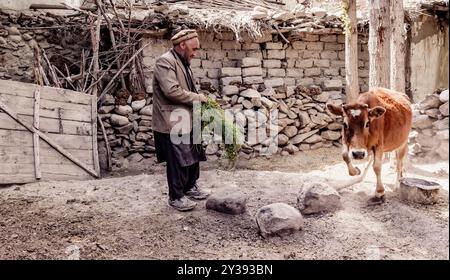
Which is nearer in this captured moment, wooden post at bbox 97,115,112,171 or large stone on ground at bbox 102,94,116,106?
wooden post at bbox 97,115,112,171

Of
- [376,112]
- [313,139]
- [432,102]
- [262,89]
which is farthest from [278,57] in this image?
[376,112]

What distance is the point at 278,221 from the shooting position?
11.7ft

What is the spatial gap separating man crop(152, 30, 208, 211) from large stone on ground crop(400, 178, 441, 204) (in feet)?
7.25

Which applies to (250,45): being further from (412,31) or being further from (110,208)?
(110,208)

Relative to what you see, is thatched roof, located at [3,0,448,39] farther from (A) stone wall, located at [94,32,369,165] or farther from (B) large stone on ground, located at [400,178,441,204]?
(B) large stone on ground, located at [400,178,441,204]

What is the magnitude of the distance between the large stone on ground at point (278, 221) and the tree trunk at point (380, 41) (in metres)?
2.96

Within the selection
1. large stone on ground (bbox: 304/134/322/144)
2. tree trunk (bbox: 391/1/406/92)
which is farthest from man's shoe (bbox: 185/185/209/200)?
large stone on ground (bbox: 304/134/322/144)

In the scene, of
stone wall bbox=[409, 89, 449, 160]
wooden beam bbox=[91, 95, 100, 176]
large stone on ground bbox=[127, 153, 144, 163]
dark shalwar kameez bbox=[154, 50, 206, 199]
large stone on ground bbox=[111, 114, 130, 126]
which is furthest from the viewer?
large stone on ground bbox=[127, 153, 144, 163]

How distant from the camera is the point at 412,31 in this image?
8.89 m

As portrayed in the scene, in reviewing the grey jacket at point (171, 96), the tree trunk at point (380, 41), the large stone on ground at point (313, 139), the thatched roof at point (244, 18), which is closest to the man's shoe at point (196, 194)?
the grey jacket at point (171, 96)

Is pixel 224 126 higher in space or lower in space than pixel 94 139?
higher

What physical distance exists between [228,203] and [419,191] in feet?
6.40

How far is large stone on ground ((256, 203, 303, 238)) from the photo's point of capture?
3553 millimetres

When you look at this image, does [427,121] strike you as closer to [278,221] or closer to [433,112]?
[433,112]
